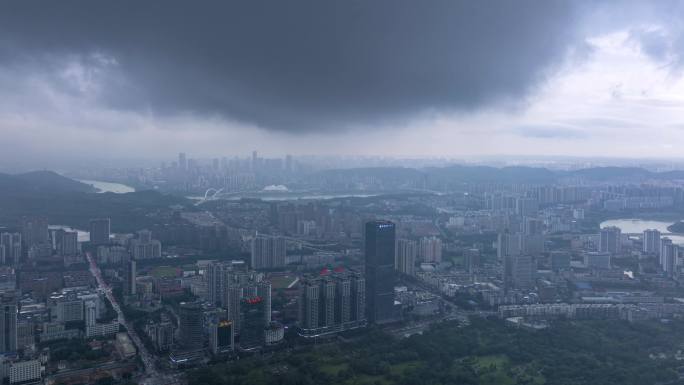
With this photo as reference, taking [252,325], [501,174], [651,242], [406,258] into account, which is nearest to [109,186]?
[406,258]

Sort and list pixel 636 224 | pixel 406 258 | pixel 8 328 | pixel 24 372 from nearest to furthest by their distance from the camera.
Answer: pixel 24 372 < pixel 8 328 < pixel 406 258 < pixel 636 224

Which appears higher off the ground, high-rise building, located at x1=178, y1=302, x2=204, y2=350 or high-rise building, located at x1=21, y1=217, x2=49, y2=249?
high-rise building, located at x1=21, y1=217, x2=49, y2=249

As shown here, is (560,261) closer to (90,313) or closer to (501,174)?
(90,313)

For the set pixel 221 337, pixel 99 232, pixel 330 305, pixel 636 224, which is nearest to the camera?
pixel 221 337

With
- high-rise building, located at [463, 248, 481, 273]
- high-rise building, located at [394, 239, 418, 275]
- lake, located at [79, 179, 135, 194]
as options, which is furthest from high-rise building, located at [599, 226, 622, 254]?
lake, located at [79, 179, 135, 194]

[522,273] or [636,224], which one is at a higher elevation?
[636,224]

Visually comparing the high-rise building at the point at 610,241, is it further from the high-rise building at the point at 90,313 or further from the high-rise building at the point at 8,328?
the high-rise building at the point at 8,328

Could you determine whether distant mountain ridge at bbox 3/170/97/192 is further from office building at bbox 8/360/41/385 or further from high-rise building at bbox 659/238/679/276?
high-rise building at bbox 659/238/679/276
